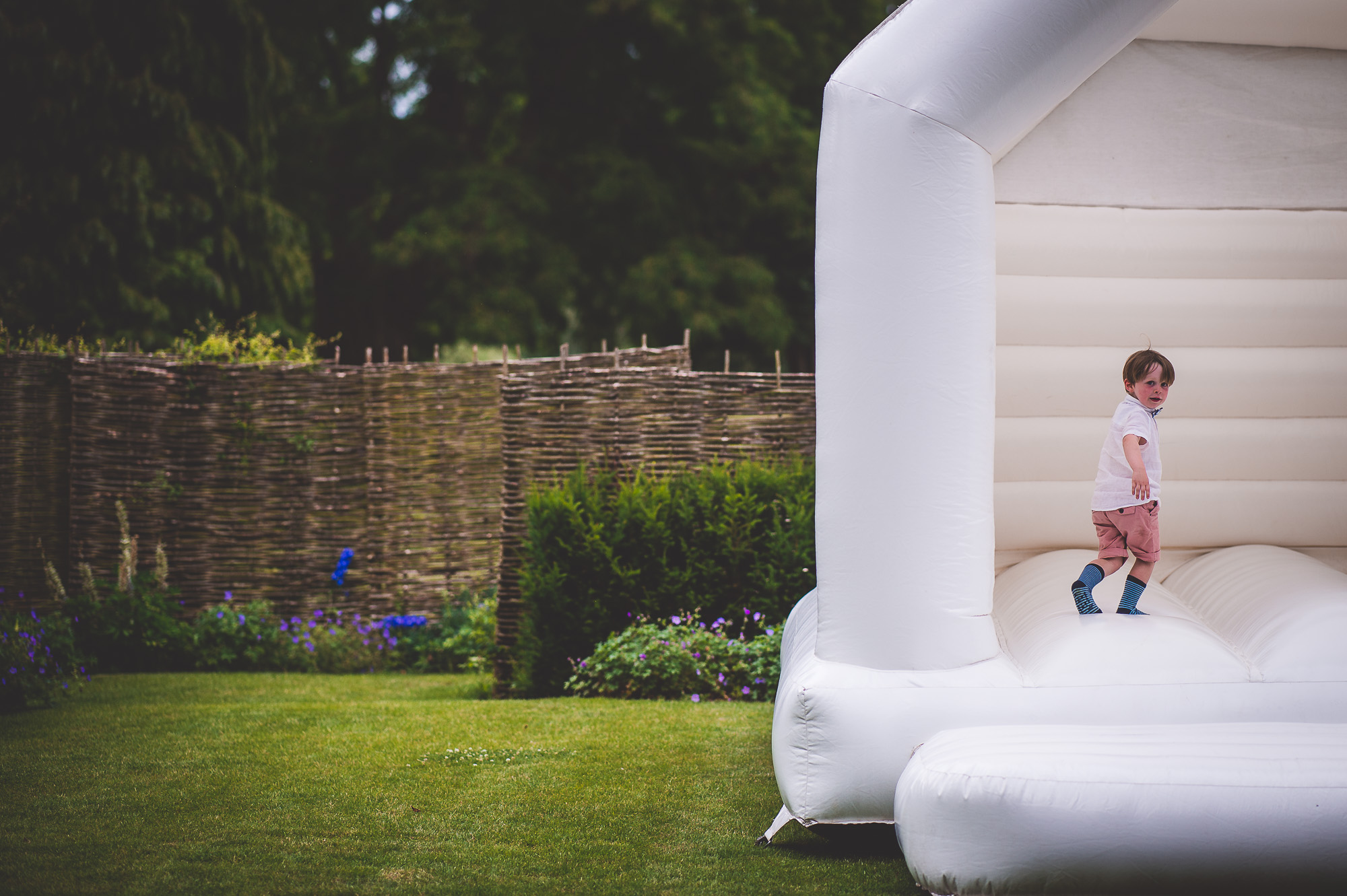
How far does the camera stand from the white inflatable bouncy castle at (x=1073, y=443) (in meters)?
2.44

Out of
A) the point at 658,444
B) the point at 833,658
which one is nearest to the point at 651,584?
the point at 658,444

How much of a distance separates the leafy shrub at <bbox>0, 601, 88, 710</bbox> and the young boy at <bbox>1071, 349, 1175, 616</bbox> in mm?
4805

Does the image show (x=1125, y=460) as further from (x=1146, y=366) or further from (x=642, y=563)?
(x=642, y=563)

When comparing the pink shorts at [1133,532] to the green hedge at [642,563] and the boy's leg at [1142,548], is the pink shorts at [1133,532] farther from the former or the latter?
the green hedge at [642,563]

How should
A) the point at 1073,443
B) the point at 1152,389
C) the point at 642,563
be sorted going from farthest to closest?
the point at 642,563
the point at 1073,443
the point at 1152,389

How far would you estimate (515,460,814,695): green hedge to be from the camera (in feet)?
18.8

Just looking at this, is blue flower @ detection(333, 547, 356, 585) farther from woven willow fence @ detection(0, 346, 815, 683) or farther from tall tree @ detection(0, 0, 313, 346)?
A: tall tree @ detection(0, 0, 313, 346)

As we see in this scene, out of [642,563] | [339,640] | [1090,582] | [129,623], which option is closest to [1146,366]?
[1090,582]

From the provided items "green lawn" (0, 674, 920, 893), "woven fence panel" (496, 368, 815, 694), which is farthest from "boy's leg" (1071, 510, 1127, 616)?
"woven fence panel" (496, 368, 815, 694)

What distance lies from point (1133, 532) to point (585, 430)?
338cm

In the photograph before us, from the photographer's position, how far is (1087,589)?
10.6 ft

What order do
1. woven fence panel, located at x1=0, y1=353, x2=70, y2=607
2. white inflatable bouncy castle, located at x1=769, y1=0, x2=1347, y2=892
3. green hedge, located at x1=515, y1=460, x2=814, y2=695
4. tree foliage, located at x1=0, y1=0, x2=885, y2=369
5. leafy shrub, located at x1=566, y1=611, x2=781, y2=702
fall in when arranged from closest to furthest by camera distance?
white inflatable bouncy castle, located at x1=769, y1=0, x2=1347, y2=892, leafy shrub, located at x1=566, y1=611, x2=781, y2=702, green hedge, located at x1=515, y1=460, x2=814, y2=695, woven fence panel, located at x1=0, y1=353, x2=70, y2=607, tree foliage, located at x1=0, y1=0, x2=885, y2=369

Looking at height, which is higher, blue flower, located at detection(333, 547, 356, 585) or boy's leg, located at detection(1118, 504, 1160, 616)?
boy's leg, located at detection(1118, 504, 1160, 616)

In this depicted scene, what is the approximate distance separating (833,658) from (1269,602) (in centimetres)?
136
